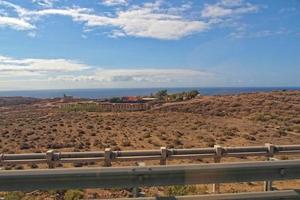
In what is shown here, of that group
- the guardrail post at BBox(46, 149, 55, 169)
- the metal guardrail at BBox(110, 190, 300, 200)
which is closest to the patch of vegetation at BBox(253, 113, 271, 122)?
the guardrail post at BBox(46, 149, 55, 169)

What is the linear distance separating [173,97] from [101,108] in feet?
55.8

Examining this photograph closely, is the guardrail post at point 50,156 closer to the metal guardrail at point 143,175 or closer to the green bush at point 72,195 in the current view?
the green bush at point 72,195

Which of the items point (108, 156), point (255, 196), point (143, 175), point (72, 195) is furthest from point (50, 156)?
point (255, 196)

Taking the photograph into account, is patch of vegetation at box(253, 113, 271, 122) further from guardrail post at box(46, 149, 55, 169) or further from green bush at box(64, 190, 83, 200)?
green bush at box(64, 190, 83, 200)

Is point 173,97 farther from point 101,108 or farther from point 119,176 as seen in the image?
point 119,176

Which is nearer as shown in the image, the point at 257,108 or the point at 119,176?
the point at 119,176

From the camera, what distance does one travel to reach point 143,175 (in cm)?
507

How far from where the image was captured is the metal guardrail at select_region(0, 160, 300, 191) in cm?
489

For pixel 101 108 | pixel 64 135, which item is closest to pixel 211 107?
pixel 101 108

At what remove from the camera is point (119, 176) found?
5008 mm

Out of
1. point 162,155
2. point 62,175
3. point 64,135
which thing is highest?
point 62,175

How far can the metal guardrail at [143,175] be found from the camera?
16.0 ft

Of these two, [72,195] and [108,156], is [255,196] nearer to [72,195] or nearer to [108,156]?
[72,195]

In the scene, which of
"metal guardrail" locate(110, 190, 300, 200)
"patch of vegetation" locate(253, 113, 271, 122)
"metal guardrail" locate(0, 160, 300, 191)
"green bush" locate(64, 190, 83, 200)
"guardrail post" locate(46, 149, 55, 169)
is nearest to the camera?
"metal guardrail" locate(0, 160, 300, 191)
